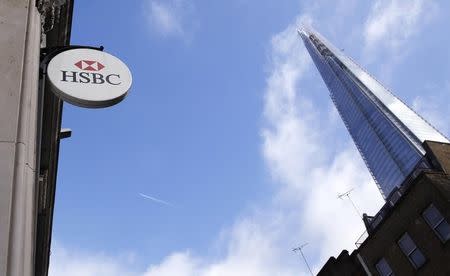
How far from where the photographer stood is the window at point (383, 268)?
27.6m

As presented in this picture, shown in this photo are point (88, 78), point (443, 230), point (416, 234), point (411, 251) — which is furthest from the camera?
point (411, 251)

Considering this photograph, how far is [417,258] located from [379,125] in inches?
5061

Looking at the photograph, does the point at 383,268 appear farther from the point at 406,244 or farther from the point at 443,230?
the point at 443,230

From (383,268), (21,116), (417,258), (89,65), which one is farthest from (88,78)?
(383,268)

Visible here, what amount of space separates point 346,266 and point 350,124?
485 ft

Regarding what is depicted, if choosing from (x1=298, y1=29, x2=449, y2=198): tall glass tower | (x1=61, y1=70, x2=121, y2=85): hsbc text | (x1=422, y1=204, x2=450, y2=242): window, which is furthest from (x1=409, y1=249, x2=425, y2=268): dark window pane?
(x1=298, y1=29, x2=449, y2=198): tall glass tower

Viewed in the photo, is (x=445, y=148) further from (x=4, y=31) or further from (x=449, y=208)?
(x=4, y=31)

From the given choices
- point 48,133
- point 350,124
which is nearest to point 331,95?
point 350,124

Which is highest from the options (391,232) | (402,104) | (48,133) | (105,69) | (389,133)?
(402,104)

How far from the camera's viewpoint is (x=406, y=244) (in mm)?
26812

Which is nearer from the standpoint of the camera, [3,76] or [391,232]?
[3,76]

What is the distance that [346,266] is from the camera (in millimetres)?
30266

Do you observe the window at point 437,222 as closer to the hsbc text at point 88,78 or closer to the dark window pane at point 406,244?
the dark window pane at point 406,244

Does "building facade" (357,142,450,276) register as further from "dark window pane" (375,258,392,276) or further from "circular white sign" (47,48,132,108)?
"circular white sign" (47,48,132,108)
